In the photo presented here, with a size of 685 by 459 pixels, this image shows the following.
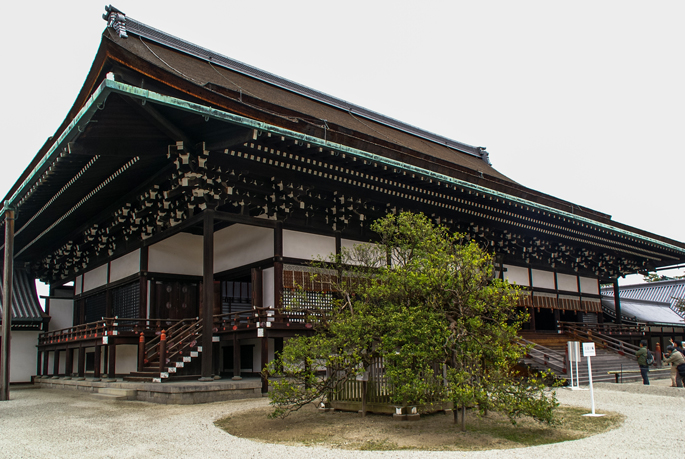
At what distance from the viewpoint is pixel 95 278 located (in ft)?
60.2

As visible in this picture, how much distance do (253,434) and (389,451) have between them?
2.04 meters

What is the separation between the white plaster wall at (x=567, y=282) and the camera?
20688 mm

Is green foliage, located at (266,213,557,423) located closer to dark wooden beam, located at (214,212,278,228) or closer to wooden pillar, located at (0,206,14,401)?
dark wooden beam, located at (214,212,278,228)

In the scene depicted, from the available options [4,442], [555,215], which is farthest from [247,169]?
[555,215]

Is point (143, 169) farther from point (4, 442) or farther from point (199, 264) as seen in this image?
point (4, 442)

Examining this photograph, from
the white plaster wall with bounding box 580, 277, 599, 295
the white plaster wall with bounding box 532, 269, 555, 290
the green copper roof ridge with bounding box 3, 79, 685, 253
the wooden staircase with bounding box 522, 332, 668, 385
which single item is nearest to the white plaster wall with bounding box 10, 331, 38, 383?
the green copper roof ridge with bounding box 3, 79, 685, 253

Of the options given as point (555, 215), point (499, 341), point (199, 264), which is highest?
point (555, 215)

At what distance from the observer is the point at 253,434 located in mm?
7023

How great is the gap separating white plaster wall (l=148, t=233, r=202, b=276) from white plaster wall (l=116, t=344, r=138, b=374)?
269 cm

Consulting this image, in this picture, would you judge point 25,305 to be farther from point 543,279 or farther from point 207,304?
point 543,279

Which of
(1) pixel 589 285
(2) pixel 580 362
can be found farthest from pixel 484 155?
(2) pixel 580 362

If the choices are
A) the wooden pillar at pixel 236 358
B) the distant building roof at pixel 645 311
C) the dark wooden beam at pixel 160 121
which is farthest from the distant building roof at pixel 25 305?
the distant building roof at pixel 645 311

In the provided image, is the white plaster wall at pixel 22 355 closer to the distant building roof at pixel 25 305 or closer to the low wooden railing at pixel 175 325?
the distant building roof at pixel 25 305

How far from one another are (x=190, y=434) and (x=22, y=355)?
15860 mm
